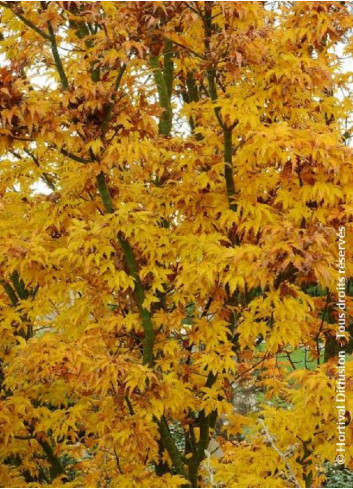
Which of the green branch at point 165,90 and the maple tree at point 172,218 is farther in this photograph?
Result: the green branch at point 165,90

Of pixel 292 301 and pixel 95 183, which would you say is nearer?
pixel 292 301

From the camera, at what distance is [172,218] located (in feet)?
17.2

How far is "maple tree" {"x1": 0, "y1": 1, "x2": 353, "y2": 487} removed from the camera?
4.03 meters

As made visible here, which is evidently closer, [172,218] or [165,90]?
[172,218]

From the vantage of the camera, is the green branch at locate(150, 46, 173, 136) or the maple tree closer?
the maple tree

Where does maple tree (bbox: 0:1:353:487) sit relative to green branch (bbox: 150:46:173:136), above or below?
below

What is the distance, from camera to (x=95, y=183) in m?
4.80

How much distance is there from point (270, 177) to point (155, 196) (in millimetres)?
962

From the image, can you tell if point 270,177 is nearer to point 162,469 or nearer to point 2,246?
point 2,246

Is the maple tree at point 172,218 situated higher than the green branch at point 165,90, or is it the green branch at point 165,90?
the green branch at point 165,90

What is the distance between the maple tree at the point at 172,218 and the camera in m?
4.03

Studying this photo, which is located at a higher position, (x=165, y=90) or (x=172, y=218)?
(x=165, y=90)

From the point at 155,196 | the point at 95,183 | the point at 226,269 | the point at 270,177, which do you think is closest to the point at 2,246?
the point at 95,183

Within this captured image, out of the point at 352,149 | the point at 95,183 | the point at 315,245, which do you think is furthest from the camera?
the point at 95,183
